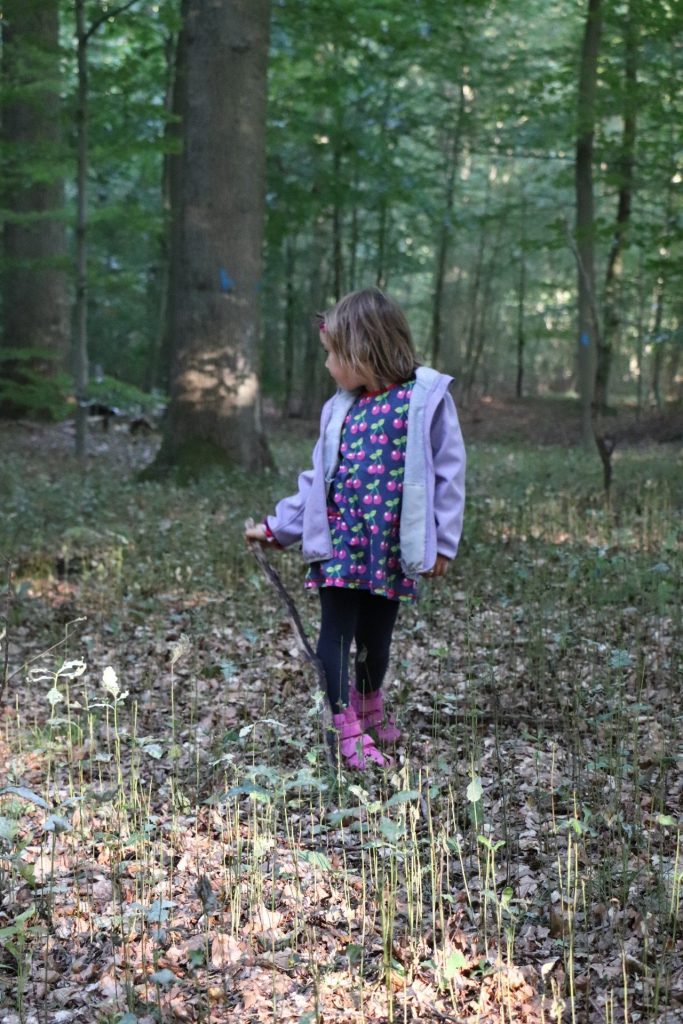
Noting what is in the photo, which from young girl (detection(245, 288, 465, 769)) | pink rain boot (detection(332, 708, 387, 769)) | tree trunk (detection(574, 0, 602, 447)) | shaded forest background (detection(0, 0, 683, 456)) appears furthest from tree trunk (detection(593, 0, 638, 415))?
pink rain boot (detection(332, 708, 387, 769))

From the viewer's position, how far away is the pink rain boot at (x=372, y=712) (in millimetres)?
4547

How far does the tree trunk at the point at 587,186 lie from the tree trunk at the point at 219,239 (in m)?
4.88

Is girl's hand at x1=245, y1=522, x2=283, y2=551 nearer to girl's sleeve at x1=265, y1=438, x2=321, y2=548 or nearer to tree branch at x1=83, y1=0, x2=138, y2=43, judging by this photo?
girl's sleeve at x1=265, y1=438, x2=321, y2=548

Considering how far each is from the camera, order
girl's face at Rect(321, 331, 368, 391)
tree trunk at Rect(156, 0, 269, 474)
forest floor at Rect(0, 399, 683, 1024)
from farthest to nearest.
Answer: tree trunk at Rect(156, 0, 269, 474)
girl's face at Rect(321, 331, 368, 391)
forest floor at Rect(0, 399, 683, 1024)

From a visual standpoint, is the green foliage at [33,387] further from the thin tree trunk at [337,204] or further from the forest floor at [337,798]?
the thin tree trunk at [337,204]

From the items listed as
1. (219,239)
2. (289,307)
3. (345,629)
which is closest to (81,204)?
(219,239)

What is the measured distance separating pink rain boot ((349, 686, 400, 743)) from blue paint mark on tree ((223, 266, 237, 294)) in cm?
774

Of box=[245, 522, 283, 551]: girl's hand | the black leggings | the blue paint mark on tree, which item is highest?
the blue paint mark on tree

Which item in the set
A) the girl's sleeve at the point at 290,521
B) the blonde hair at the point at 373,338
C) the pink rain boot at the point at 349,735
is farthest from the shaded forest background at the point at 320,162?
the pink rain boot at the point at 349,735

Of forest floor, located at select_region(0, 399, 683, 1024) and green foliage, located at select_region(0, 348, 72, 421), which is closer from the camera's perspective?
forest floor, located at select_region(0, 399, 683, 1024)

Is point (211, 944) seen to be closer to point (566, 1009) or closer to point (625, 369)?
point (566, 1009)

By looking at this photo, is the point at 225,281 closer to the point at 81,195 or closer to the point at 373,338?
the point at 81,195

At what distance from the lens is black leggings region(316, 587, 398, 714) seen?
4238mm

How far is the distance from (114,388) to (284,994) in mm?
10759
